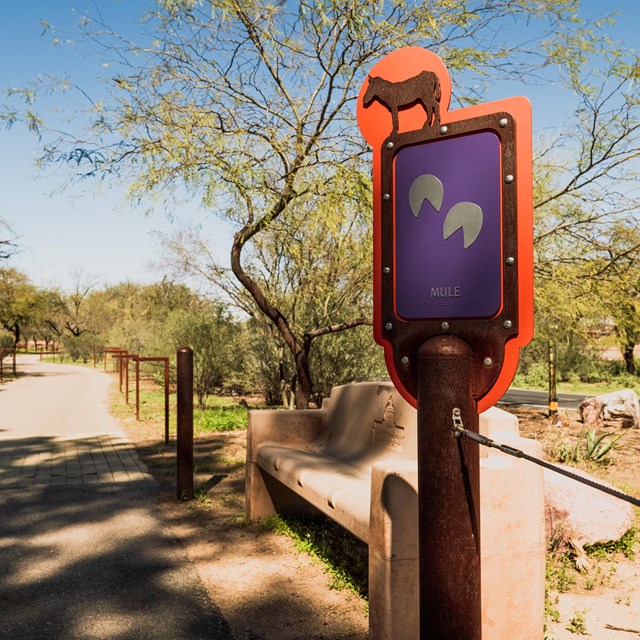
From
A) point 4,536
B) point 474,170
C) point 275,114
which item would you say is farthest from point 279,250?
point 474,170

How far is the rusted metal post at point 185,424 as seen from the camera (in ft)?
18.4

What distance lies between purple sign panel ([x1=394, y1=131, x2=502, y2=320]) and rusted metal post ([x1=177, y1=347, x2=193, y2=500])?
4.30m

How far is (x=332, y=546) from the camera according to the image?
15.1ft

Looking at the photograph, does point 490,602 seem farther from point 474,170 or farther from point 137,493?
point 137,493

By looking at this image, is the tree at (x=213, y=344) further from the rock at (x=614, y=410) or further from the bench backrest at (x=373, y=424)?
the bench backrest at (x=373, y=424)

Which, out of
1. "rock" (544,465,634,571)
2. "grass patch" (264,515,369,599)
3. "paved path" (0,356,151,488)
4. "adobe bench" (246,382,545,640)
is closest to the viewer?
"adobe bench" (246,382,545,640)

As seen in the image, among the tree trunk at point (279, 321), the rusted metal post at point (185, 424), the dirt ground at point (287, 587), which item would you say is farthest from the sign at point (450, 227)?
the tree trunk at point (279, 321)

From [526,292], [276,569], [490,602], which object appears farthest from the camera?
[276,569]

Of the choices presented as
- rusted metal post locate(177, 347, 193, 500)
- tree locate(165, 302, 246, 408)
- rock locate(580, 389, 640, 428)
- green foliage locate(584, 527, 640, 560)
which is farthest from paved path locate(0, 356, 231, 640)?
rock locate(580, 389, 640, 428)

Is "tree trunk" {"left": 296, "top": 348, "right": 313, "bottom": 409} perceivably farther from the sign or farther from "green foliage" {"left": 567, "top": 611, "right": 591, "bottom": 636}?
the sign

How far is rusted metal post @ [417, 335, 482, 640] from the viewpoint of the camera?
1466mm

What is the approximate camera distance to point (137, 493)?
20.0ft

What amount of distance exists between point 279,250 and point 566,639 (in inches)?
383

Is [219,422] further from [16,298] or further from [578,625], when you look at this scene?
[16,298]
